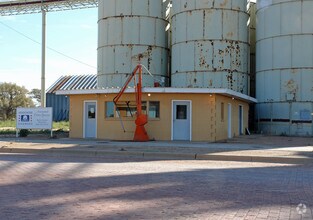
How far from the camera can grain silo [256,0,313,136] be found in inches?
1222

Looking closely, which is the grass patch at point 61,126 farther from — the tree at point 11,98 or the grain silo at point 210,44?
the tree at point 11,98

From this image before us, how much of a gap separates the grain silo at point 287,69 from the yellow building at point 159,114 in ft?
21.3

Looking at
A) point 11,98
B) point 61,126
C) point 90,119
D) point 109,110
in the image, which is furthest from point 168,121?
point 11,98

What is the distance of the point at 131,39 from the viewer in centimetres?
3494

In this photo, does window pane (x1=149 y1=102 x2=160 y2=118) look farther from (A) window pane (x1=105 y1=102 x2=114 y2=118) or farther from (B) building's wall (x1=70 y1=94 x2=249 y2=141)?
(A) window pane (x1=105 y1=102 x2=114 y2=118)

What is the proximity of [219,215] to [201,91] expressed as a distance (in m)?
16.6

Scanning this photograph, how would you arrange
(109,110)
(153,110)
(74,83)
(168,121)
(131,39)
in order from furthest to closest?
(74,83) → (131,39) → (109,110) → (153,110) → (168,121)

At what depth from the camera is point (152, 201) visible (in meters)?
7.81

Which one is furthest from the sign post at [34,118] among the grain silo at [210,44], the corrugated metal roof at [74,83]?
the corrugated metal roof at [74,83]

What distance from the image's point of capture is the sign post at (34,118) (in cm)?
2606

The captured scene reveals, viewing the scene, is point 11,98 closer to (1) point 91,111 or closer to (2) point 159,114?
(1) point 91,111

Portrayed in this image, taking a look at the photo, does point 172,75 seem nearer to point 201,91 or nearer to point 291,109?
point 291,109

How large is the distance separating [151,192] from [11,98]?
7539cm

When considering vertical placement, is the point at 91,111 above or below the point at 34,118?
above
